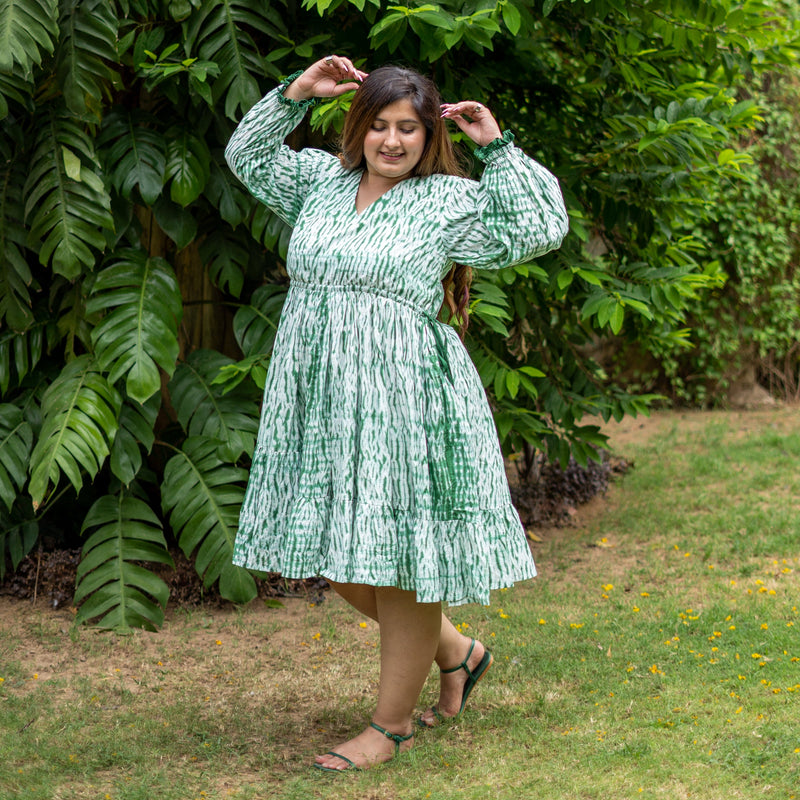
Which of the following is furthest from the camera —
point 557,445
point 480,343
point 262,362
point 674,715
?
point 557,445

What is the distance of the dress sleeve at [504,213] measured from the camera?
2.75m

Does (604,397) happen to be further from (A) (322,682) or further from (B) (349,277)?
(B) (349,277)

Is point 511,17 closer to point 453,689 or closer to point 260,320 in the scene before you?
point 260,320

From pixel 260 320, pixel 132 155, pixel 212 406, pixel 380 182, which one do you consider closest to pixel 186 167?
pixel 132 155

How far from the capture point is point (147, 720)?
11.2ft

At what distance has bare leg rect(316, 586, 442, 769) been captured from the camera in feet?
9.66

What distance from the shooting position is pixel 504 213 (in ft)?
9.06

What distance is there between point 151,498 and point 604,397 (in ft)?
7.36

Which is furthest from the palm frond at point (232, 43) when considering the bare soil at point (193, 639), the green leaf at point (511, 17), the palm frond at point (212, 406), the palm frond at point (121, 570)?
the bare soil at point (193, 639)

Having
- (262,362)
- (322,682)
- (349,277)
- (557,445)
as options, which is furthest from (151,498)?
(349,277)

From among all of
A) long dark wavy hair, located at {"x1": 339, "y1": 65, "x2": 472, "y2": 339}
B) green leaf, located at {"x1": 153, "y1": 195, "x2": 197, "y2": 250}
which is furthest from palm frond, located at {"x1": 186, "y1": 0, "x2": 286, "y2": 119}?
long dark wavy hair, located at {"x1": 339, "y1": 65, "x2": 472, "y2": 339}

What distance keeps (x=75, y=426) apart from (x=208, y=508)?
0.66 metres

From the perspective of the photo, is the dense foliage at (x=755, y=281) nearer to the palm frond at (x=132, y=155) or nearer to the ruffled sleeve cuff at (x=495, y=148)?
the palm frond at (x=132, y=155)

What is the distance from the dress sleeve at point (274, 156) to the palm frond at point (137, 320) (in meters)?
1.23
